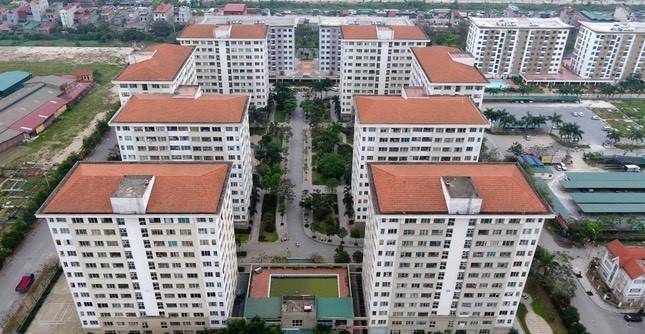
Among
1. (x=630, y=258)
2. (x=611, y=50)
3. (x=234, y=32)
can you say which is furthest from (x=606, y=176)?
(x=234, y=32)

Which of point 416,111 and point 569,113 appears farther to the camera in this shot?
point 569,113

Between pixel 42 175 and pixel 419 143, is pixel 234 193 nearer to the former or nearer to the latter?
pixel 419 143

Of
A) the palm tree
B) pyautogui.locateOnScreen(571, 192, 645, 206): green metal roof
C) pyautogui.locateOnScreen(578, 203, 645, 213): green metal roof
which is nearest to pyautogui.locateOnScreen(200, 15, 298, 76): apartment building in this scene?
the palm tree

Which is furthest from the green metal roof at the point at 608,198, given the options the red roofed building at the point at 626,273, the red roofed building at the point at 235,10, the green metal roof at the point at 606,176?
the red roofed building at the point at 235,10

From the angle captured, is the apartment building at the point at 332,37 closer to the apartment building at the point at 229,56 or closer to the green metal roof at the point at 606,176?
the apartment building at the point at 229,56

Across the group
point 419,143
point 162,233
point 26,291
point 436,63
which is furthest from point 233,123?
point 436,63

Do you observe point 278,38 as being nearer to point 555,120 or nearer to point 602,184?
point 555,120

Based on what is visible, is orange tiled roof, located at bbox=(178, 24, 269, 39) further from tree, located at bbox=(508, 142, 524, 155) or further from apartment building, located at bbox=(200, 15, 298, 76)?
tree, located at bbox=(508, 142, 524, 155)
